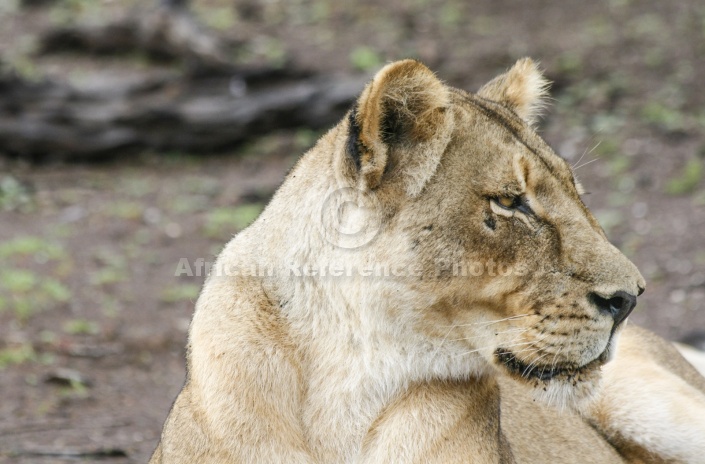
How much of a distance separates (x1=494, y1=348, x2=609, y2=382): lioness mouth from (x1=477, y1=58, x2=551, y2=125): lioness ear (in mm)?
989

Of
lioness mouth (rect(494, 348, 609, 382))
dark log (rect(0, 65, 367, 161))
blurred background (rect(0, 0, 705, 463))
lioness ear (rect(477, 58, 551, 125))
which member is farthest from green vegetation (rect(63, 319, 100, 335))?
lioness mouth (rect(494, 348, 609, 382))

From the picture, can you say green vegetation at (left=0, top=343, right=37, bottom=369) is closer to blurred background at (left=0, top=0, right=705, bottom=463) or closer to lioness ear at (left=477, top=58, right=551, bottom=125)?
blurred background at (left=0, top=0, right=705, bottom=463)

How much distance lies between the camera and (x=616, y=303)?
9.44ft

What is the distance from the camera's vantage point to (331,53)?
39.2ft

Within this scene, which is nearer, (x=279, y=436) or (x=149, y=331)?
(x=279, y=436)

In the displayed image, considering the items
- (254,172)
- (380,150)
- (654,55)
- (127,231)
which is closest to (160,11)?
(254,172)

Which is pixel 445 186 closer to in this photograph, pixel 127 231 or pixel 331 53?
pixel 127 231

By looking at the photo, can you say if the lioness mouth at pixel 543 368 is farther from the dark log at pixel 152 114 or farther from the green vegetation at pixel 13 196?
the dark log at pixel 152 114

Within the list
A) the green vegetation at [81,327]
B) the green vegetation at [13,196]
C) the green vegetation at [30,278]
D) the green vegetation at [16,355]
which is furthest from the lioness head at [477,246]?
the green vegetation at [13,196]

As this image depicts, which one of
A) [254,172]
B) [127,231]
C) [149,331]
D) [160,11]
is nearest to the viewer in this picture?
[149,331]

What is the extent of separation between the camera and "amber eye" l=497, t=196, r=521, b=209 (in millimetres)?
2936

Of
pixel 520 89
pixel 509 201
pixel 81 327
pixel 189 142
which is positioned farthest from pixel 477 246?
pixel 189 142

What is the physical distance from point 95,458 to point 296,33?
349 inches

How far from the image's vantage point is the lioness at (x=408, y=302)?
290 cm
